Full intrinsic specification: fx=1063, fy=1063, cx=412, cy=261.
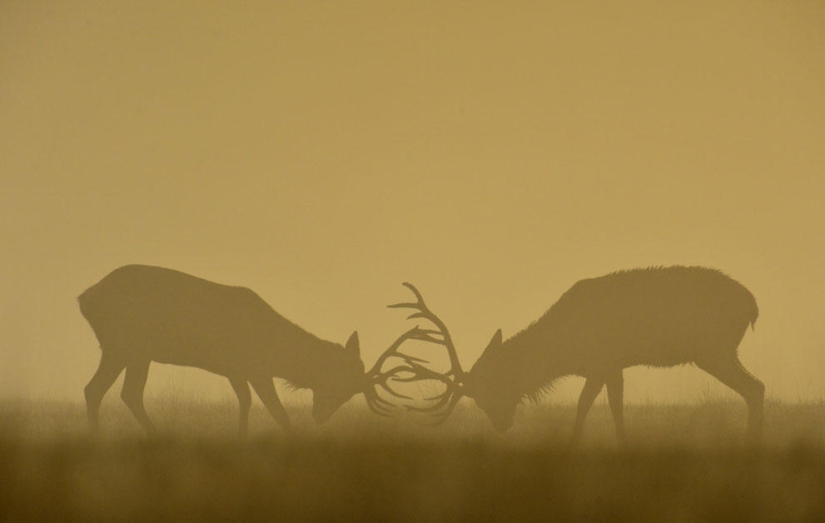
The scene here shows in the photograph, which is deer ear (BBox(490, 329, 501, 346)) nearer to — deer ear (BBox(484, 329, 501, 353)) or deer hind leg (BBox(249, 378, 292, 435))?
deer ear (BBox(484, 329, 501, 353))

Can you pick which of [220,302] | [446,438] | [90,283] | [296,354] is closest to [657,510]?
[446,438]

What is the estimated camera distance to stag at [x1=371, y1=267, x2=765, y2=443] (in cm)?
547

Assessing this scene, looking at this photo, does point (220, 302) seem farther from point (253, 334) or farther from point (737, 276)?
point (737, 276)

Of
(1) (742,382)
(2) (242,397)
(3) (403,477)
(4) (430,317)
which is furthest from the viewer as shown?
(4) (430,317)

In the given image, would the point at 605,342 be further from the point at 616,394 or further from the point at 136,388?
the point at 136,388

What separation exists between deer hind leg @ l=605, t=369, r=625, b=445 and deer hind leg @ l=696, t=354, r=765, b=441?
0.42 metres

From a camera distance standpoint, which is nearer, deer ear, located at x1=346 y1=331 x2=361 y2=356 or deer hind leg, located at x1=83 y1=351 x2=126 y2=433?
deer hind leg, located at x1=83 y1=351 x2=126 y2=433

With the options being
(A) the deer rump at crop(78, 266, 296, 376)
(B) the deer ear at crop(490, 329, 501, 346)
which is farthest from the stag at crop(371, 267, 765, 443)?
(A) the deer rump at crop(78, 266, 296, 376)

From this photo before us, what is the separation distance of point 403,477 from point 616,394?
165 cm

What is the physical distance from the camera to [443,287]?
5.66 metres

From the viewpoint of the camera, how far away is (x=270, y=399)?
18.1 feet

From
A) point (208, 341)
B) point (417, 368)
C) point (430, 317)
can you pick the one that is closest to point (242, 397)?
point (208, 341)

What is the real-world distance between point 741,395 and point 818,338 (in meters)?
0.53

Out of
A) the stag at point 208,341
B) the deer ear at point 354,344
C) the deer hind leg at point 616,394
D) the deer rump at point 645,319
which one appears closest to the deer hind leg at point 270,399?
the stag at point 208,341
